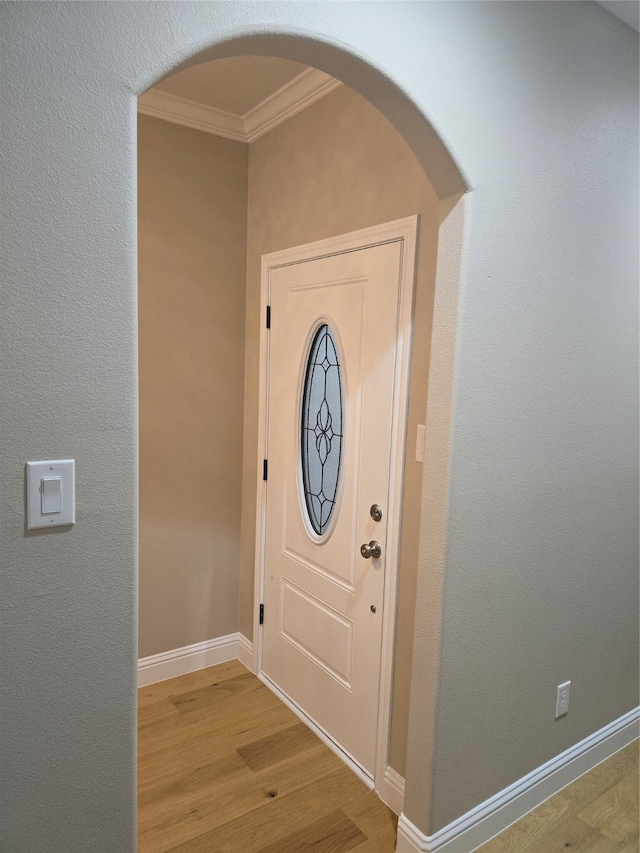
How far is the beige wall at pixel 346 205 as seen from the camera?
2.02 m

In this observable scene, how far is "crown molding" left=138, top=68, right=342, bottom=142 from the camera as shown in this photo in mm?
2395

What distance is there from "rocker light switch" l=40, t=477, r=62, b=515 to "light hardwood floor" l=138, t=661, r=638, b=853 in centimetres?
144

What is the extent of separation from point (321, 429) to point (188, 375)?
2.38 feet

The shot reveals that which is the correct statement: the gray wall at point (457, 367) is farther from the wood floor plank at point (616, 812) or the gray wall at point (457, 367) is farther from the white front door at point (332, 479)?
the white front door at point (332, 479)

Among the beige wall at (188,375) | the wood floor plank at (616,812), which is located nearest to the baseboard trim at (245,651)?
the beige wall at (188,375)

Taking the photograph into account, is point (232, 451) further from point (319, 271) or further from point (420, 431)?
point (420, 431)

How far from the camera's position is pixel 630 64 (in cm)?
201

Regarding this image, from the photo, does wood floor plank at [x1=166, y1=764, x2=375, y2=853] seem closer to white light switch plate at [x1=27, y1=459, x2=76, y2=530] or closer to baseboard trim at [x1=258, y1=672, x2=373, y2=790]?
baseboard trim at [x1=258, y1=672, x2=373, y2=790]

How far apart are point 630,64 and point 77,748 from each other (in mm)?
2494

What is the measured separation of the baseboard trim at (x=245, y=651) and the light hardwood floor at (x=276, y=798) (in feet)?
1.12

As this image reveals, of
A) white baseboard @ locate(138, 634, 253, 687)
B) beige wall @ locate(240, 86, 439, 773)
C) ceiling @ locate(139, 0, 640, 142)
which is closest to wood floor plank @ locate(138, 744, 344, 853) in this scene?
beige wall @ locate(240, 86, 439, 773)

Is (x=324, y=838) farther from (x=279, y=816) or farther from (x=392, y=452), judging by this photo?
(x=392, y=452)

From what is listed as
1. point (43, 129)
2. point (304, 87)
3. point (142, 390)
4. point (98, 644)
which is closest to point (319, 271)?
point (304, 87)

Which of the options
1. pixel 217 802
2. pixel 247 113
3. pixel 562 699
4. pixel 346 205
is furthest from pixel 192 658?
pixel 247 113
